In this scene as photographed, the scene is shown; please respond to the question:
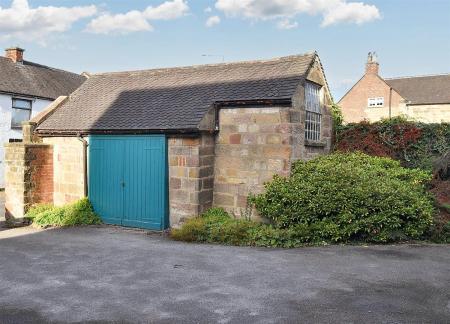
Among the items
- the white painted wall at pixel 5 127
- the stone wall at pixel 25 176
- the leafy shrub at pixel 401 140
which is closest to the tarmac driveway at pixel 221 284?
the stone wall at pixel 25 176

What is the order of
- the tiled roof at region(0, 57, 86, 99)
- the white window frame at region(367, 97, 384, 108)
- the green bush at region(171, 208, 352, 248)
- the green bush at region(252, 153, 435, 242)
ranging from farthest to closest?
1. the white window frame at region(367, 97, 384, 108)
2. the tiled roof at region(0, 57, 86, 99)
3. the green bush at region(171, 208, 352, 248)
4. the green bush at region(252, 153, 435, 242)

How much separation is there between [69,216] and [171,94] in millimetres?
4853

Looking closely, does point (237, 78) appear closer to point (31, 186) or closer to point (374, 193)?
point (374, 193)

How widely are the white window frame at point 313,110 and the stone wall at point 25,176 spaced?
842 cm

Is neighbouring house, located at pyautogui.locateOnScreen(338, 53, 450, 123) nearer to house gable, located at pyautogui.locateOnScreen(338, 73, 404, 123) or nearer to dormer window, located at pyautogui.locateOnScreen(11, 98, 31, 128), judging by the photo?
house gable, located at pyautogui.locateOnScreen(338, 73, 404, 123)

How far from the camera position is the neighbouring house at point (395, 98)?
112ft

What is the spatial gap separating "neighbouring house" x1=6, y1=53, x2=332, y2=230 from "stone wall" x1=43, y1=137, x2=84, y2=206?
3 cm

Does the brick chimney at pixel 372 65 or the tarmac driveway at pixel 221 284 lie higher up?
the brick chimney at pixel 372 65

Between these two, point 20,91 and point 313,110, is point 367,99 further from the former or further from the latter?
point 20,91

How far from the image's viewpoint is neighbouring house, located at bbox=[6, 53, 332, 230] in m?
10.8

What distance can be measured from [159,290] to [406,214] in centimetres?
573

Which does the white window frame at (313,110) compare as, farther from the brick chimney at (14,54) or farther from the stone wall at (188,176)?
the brick chimney at (14,54)

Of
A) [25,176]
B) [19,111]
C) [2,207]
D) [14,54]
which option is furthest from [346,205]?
[14,54]

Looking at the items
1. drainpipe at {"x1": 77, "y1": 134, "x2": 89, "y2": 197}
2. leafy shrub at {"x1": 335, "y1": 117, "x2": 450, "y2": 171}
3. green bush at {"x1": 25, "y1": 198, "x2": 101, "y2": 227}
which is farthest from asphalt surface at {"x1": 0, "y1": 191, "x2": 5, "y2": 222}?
leafy shrub at {"x1": 335, "y1": 117, "x2": 450, "y2": 171}
